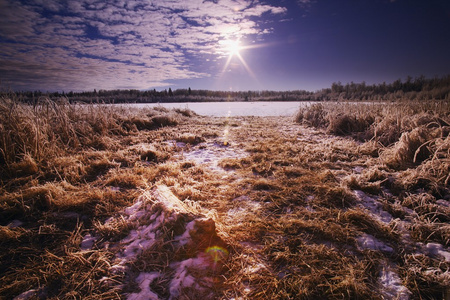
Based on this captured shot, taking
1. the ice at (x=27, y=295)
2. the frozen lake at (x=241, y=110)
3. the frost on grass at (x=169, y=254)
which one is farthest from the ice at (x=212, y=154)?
the frozen lake at (x=241, y=110)

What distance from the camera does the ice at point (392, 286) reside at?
5.03 ft

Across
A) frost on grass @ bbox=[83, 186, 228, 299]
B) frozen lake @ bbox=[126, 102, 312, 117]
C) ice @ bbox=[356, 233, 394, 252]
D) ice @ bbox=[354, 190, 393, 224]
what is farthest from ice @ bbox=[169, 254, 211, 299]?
frozen lake @ bbox=[126, 102, 312, 117]

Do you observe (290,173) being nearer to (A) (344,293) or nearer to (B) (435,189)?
(B) (435,189)

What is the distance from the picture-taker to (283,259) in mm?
1892

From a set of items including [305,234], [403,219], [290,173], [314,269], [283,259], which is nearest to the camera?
[314,269]

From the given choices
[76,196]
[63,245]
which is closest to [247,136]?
[76,196]

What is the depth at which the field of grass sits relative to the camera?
160 cm

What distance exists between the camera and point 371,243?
6.91 feet

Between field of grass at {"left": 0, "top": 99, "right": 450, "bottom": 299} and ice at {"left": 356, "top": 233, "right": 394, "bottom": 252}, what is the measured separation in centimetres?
1

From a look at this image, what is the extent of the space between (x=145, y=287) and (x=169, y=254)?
0.33m

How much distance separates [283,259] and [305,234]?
56 centimetres

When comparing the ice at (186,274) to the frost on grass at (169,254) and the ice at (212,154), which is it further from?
the ice at (212,154)

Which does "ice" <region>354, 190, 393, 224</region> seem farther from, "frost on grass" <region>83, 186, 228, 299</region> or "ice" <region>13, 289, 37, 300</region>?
"ice" <region>13, 289, 37, 300</region>

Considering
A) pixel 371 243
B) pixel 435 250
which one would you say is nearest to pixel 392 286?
pixel 371 243
